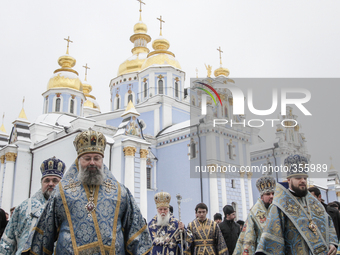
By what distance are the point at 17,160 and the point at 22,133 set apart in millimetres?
1463

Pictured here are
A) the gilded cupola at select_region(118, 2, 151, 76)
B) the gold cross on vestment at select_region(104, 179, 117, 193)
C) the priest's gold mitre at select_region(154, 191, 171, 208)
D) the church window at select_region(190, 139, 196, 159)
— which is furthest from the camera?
the gilded cupola at select_region(118, 2, 151, 76)

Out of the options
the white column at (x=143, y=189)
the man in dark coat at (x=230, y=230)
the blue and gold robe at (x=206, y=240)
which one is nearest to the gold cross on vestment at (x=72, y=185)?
the blue and gold robe at (x=206, y=240)

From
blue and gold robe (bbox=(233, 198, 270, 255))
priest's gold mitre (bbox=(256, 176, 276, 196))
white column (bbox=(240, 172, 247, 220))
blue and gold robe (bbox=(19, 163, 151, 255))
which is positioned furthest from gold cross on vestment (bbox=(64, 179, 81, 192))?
white column (bbox=(240, 172, 247, 220))

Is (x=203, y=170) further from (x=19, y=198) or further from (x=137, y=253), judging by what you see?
(x=137, y=253)

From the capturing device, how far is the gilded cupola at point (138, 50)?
28.3 meters

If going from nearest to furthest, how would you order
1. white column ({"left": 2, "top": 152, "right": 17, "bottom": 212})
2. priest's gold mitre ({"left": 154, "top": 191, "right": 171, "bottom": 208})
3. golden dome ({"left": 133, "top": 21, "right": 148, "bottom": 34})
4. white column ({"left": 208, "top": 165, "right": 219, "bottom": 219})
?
priest's gold mitre ({"left": 154, "top": 191, "right": 171, "bottom": 208}) → white column ({"left": 2, "top": 152, "right": 17, "bottom": 212}) → white column ({"left": 208, "top": 165, "right": 219, "bottom": 219}) → golden dome ({"left": 133, "top": 21, "right": 148, "bottom": 34})

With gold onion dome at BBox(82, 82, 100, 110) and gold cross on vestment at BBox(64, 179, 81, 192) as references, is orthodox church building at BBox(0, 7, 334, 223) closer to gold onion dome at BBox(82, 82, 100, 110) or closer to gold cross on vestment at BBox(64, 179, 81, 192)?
gold onion dome at BBox(82, 82, 100, 110)

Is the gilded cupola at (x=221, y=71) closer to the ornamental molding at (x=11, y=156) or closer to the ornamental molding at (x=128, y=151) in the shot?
the ornamental molding at (x=128, y=151)

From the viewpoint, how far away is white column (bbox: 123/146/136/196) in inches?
651

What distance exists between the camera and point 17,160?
18.1 m

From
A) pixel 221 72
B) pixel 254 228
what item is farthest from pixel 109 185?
pixel 221 72

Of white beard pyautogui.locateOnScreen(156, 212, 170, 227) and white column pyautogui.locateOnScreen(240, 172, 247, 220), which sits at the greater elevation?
white column pyautogui.locateOnScreen(240, 172, 247, 220)

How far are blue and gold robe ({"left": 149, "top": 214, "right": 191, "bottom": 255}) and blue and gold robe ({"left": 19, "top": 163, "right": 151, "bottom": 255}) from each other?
2653 millimetres

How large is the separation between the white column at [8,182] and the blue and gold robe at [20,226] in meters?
14.2
